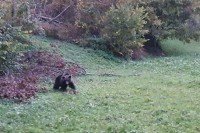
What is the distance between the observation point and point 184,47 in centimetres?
3034

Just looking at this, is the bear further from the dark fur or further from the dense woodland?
the dense woodland

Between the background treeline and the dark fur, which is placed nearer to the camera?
the dark fur

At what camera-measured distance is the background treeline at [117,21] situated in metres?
23.0

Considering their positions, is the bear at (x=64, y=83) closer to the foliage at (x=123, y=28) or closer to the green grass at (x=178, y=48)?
the foliage at (x=123, y=28)

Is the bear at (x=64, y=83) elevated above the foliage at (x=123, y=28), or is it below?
below

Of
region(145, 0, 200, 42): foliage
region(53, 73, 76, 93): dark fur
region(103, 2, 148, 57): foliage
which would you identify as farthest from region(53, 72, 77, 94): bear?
region(145, 0, 200, 42): foliage

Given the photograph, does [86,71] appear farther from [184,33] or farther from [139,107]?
[184,33]

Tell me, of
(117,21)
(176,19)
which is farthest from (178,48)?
(117,21)

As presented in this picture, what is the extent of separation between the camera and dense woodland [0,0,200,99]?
18.2 m

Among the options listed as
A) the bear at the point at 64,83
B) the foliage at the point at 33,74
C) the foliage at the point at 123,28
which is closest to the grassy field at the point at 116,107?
the bear at the point at 64,83

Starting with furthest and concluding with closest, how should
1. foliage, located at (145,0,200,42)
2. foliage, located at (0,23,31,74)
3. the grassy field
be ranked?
foliage, located at (145,0,200,42) < foliage, located at (0,23,31,74) < the grassy field

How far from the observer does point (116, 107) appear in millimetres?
11359

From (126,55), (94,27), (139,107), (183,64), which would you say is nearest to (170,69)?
(183,64)

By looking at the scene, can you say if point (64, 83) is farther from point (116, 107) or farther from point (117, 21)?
point (117, 21)
